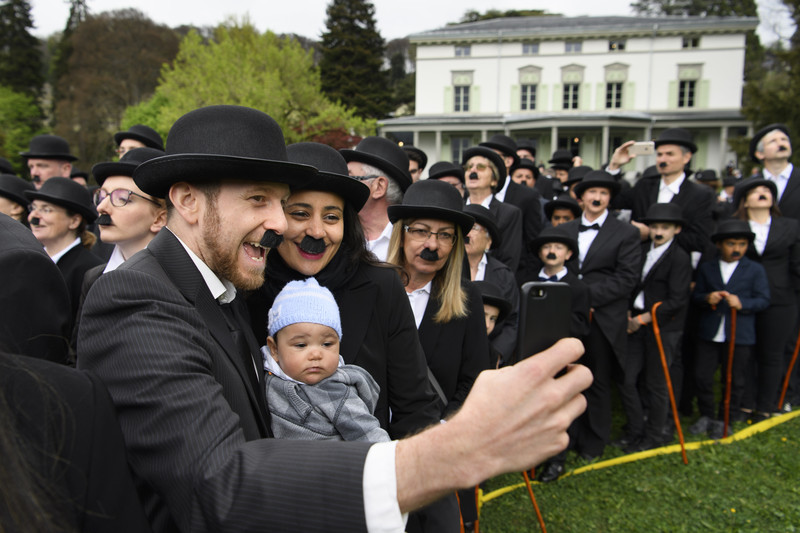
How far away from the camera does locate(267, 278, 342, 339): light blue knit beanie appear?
2.16m

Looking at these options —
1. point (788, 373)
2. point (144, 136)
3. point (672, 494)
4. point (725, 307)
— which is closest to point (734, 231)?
point (725, 307)

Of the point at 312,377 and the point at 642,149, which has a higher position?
the point at 642,149

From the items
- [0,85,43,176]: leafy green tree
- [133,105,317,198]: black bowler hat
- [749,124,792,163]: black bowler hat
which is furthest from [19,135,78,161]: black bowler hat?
[0,85,43,176]: leafy green tree

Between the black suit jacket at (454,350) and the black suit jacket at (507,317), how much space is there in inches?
40.8

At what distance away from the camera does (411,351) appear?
2.55m

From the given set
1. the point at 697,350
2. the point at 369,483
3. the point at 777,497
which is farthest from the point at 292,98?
the point at 369,483

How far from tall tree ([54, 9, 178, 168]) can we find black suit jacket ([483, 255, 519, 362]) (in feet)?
128

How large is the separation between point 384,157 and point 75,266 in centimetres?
269

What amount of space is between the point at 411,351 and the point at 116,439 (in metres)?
1.55

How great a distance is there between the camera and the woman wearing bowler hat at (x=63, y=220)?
4.21 m

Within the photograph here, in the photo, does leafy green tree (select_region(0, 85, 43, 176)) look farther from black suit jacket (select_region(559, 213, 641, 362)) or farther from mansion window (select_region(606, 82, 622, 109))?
mansion window (select_region(606, 82, 622, 109))

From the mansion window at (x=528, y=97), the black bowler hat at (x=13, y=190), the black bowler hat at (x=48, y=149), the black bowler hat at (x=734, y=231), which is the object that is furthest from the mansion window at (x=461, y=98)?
the black bowler hat at (x=13, y=190)

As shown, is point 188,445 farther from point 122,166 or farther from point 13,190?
point 13,190

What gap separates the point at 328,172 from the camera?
234 centimetres
